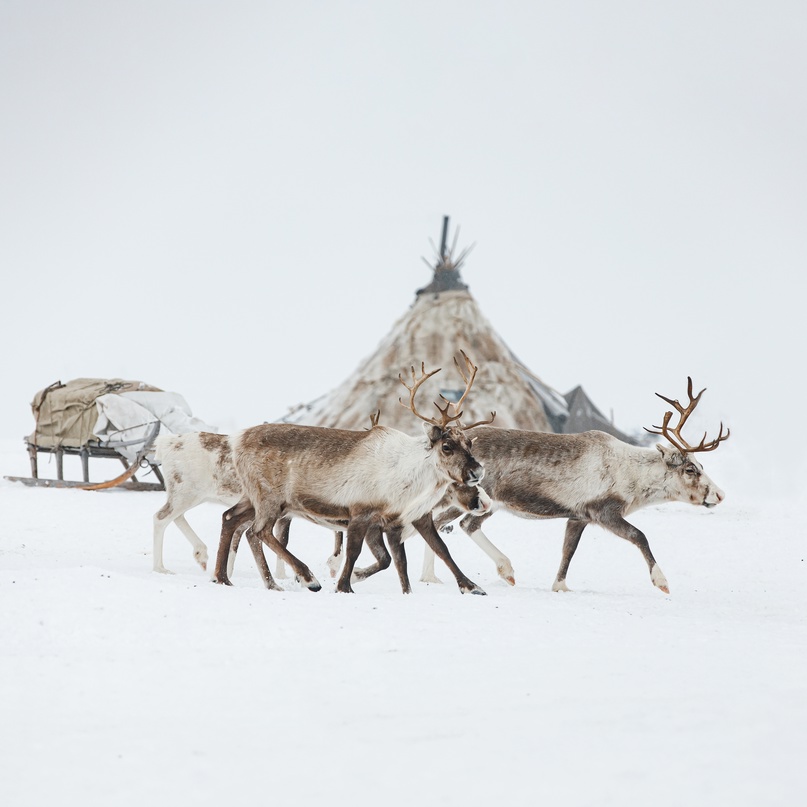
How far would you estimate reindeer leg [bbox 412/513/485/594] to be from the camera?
294 inches

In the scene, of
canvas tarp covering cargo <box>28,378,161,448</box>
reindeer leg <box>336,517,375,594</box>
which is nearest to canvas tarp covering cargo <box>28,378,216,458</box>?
canvas tarp covering cargo <box>28,378,161,448</box>

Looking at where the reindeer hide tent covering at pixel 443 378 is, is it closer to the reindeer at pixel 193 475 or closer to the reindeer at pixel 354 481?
the reindeer at pixel 193 475

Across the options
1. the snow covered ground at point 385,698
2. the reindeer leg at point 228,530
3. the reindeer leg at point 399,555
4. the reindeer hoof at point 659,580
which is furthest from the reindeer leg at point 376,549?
the reindeer hoof at point 659,580

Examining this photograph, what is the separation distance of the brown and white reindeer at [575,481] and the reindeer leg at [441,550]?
3.24 feet

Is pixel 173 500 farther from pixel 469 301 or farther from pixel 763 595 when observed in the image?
pixel 469 301

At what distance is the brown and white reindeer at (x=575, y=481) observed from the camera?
8680 mm

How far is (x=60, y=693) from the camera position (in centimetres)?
432

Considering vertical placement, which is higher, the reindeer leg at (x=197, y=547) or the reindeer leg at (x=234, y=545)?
the reindeer leg at (x=234, y=545)

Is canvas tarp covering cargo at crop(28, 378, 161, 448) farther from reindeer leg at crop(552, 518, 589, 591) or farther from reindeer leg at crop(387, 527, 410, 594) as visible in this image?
reindeer leg at crop(387, 527, 410, 594)

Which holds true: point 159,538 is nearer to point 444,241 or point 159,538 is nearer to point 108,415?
point 108,415

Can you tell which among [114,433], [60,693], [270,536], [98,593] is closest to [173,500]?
[270,536]

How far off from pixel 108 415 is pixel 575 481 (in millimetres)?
10638

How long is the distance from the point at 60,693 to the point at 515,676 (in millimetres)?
2092

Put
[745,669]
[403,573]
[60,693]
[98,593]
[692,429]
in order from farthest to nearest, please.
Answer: [692,429], [403,573], [98,593], [745,669], [60,693]
